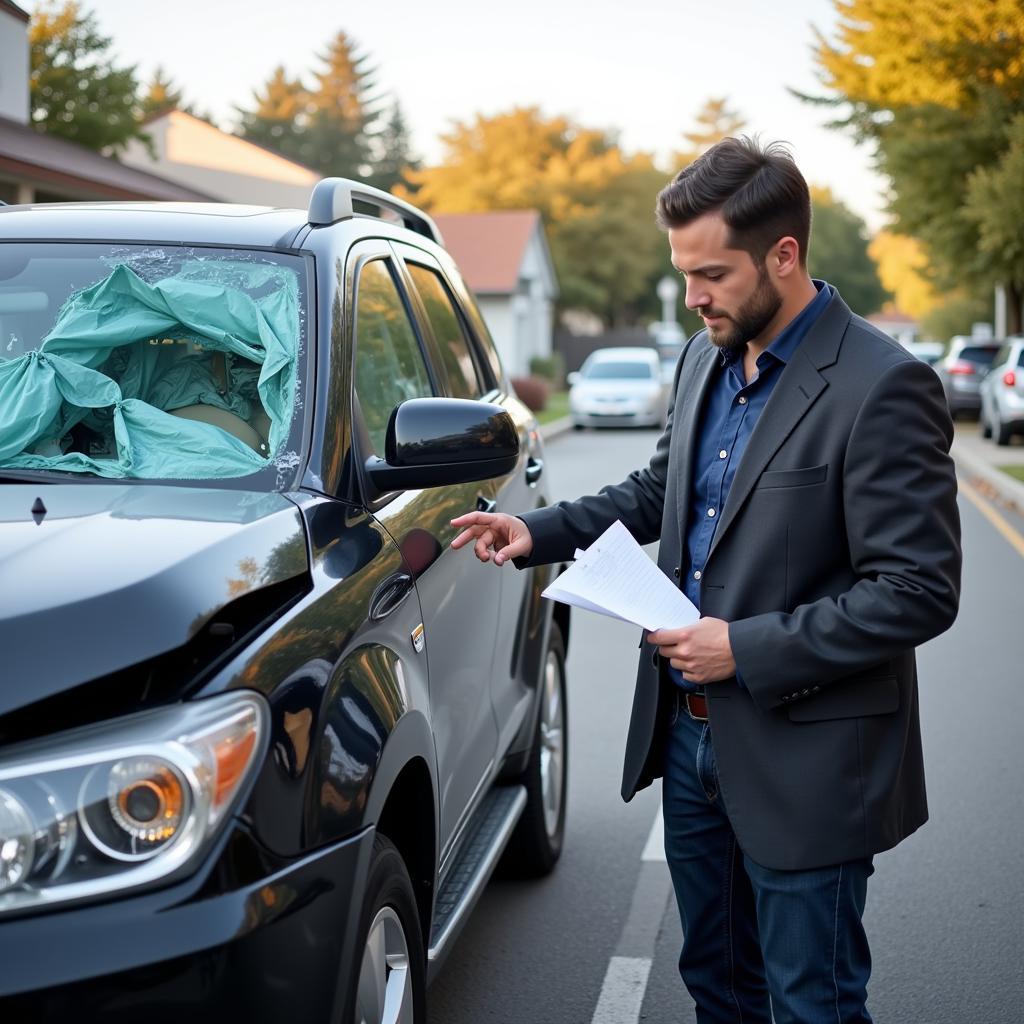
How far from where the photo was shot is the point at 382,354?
12.0 ft

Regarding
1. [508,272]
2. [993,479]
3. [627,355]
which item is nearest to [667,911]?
[993,479]

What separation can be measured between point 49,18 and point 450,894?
39913 mm

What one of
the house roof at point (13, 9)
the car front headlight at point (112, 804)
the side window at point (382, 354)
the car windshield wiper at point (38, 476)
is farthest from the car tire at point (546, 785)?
the house roof at point (13, 9)

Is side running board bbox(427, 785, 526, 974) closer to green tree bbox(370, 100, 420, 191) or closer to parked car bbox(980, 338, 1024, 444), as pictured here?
parked car bbox(980, 338, 1024, 444)

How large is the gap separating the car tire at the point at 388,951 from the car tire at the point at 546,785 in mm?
1658

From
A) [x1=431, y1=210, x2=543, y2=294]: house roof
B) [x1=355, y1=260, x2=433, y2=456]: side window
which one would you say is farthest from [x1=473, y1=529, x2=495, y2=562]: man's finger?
[x1=431, y1=210, x2=543, y2=294]: house roof

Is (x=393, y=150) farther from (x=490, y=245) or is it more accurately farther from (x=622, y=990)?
(x=622, y=990)

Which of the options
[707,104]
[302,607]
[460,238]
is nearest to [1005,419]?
[302,607]

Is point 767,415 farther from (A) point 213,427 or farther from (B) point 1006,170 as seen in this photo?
(B) point 1006,170

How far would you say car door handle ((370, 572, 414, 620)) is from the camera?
2.69 metres

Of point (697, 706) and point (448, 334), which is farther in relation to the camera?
point (448, 334)

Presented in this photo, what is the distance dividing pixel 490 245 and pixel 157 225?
4975 centimetres

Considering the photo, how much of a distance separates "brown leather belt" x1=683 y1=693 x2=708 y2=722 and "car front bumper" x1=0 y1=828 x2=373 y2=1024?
3.11ft

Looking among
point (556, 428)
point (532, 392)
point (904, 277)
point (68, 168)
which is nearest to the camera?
point (68, 168)
